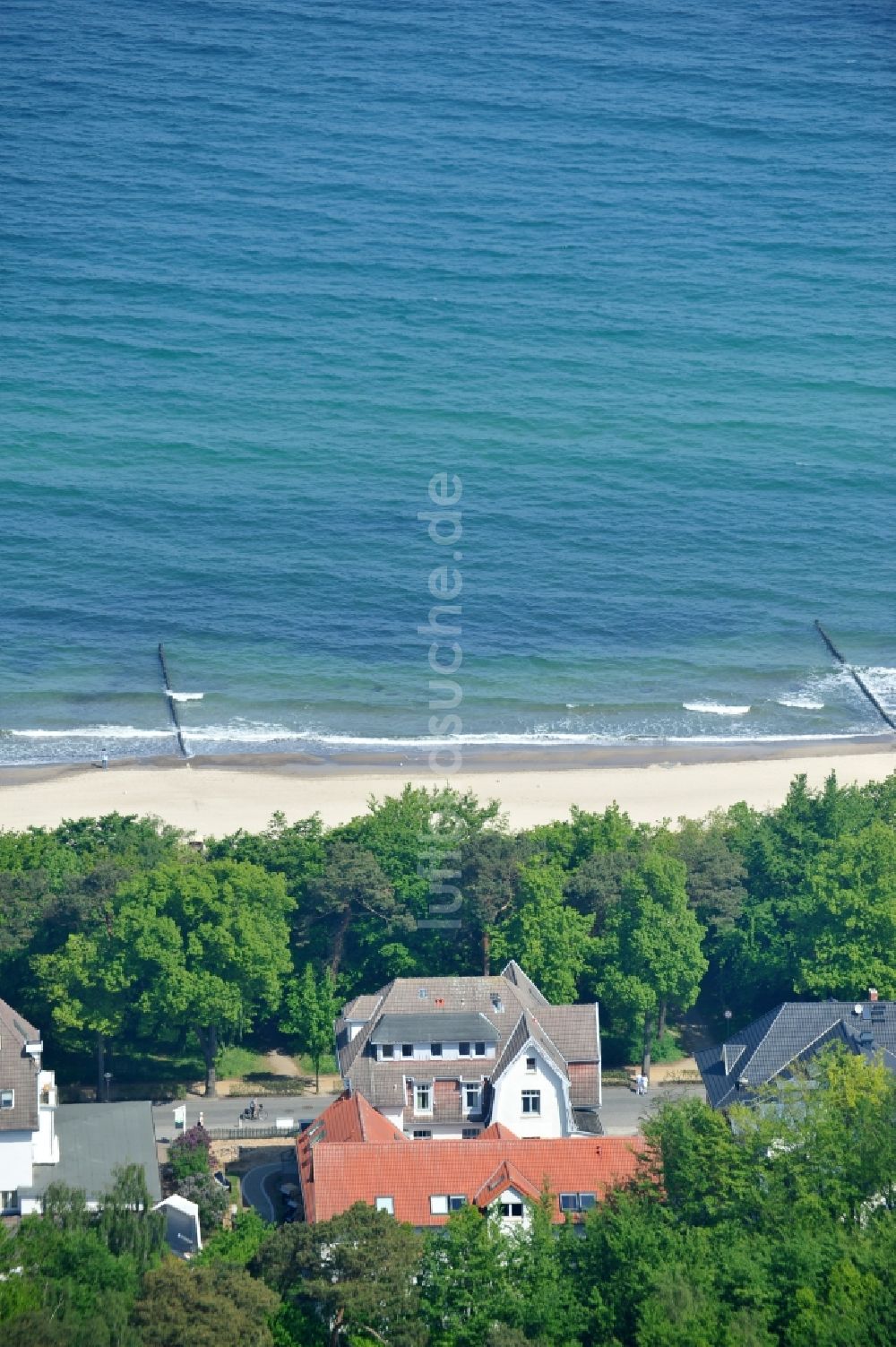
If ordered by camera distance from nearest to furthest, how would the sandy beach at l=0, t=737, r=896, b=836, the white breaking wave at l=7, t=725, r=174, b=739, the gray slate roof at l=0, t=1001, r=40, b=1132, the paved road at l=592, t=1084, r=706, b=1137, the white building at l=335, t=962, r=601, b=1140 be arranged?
the gray slate roof at l=0, t=1001, r=40, b=1132, the white building at l=335, t=962, r=601, b=1140, the paved road at l=592, t=1084, r=706, b=1137, the sandy beach at l=0, t=737, r=896, b=836, the white breaking wave at l=7, t=725, r=174, b=739

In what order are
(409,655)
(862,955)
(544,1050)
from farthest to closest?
(409,655), (862,955), (544,1050)

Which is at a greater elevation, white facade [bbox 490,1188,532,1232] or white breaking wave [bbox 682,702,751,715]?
white breaking wave [bbox 682,702,751,715]

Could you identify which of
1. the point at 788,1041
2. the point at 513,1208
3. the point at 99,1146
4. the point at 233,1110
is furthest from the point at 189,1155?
the point at 788,1041

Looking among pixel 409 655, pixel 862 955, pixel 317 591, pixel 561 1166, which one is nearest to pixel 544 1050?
pixel 561 1166

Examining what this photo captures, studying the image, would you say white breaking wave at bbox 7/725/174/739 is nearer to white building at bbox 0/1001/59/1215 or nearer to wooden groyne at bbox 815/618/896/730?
wooden groyne at bbox 815/618/896/730

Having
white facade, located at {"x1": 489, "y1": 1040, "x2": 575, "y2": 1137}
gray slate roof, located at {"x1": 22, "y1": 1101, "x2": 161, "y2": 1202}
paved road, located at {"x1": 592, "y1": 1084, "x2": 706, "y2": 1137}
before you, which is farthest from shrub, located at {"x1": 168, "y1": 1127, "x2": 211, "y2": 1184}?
paved road, located at {"x1": 592, "y1": 1084, "x2": 706, "y2": 1137}

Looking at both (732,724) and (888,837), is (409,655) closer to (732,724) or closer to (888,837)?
(732,724)

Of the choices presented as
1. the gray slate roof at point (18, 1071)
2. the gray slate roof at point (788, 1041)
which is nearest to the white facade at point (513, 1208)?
the gray slate roof at point (788, 1041)
